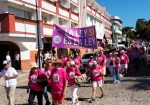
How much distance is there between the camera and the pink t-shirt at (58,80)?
33.7ft

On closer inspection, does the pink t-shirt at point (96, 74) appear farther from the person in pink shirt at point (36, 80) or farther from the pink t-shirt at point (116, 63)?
the pink t-shirt at point (116, 63)

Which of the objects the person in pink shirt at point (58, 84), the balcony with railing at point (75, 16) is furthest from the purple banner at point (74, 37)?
the balcony with railing at point (75, 16)

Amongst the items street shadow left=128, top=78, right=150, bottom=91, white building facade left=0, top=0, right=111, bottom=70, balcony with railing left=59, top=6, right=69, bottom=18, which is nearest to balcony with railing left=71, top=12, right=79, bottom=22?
balcony with railing left=59, top=6, right=69, bottom=18

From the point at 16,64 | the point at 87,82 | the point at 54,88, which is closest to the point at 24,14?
the point at 16,64

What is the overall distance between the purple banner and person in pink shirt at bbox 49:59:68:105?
249 inches

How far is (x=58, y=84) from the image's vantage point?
404 inches

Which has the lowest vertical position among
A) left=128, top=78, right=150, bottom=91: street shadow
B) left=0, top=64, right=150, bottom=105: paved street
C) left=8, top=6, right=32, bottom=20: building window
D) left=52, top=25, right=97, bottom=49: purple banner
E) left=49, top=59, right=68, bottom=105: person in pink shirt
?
left=0, top=64, right=150, bottom=105: paved street

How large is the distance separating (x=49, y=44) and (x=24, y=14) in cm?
660

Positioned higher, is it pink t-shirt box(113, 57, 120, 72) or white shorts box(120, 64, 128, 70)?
pink t-shirt box(113, 57, 120, 72)

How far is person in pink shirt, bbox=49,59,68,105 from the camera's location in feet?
33.4

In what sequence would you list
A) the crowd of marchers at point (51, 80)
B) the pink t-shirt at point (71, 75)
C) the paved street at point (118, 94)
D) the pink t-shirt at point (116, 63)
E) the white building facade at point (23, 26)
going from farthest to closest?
the white building facade at point (23, 26), the pink t-shirt at point (116, 63), the paved street at point (118, 94), the pink t-shirt at point (71, 75), the crowd of marchers at point (51, 80)

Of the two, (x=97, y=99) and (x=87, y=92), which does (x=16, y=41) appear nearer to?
(x=87, y=92)

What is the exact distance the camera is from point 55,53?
40656 mm

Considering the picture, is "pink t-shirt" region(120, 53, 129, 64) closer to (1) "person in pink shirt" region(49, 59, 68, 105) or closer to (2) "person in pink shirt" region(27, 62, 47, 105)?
(2) "person in pink shirt" region(27, 62, 47, 105)
